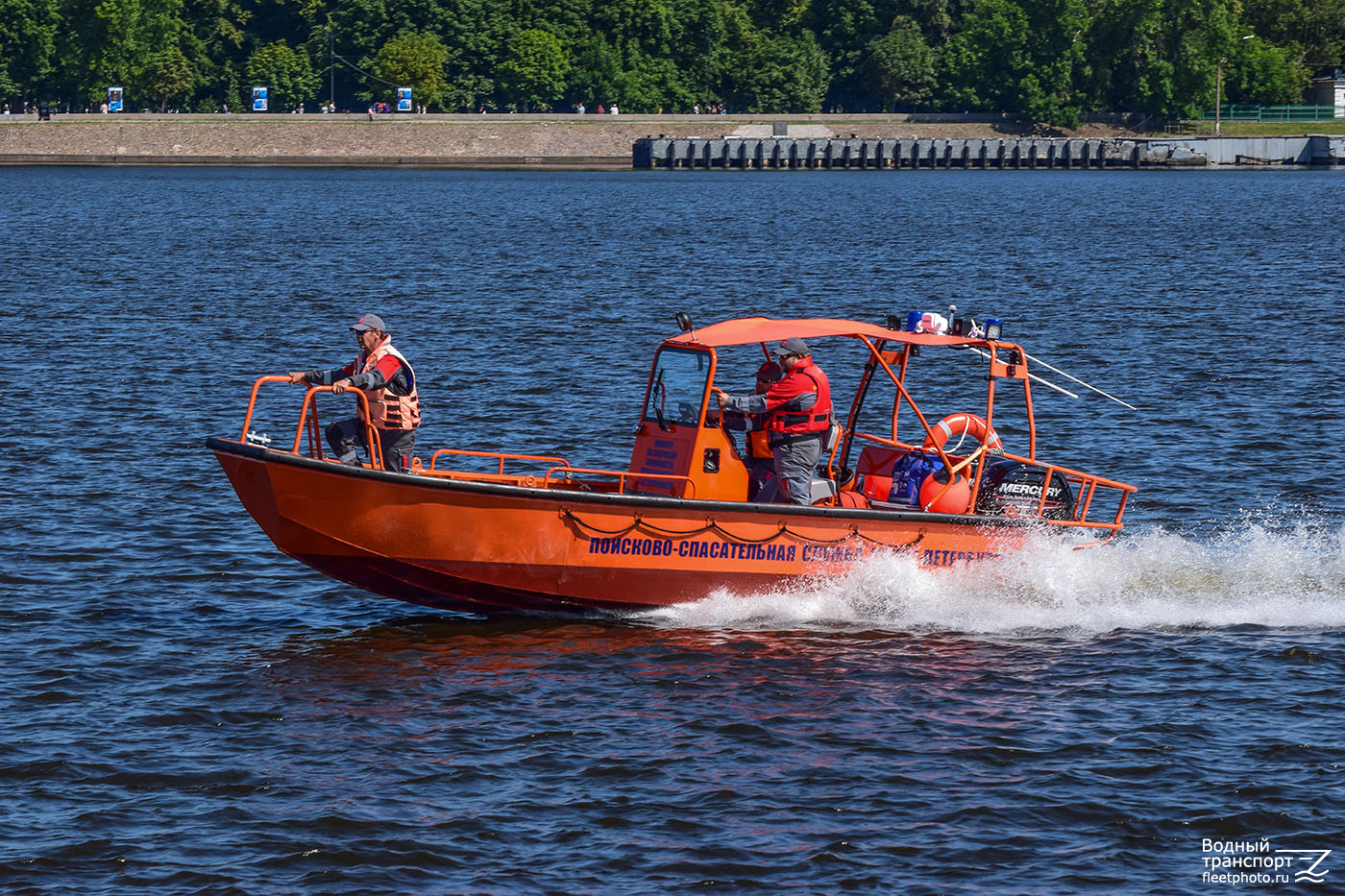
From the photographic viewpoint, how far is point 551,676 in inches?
562

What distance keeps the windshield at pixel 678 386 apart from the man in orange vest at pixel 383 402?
2181 millimetres

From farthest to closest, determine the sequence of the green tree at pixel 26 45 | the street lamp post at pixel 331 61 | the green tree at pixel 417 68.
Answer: the street lamp post at pixel 331 61
the green tree at pixel 26 45
the green tree at pixel 417 68

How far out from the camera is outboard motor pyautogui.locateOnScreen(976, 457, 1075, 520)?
15805mm

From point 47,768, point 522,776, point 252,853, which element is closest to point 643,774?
point 522,776

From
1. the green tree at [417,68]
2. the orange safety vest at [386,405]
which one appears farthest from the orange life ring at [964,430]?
the green tree at [417,68]

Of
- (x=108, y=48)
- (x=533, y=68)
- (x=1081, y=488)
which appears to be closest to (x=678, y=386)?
(x=1081, y=488)

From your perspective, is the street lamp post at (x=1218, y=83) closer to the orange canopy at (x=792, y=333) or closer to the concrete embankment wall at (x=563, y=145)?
the concrete embankment wall at (x=563, y=145)

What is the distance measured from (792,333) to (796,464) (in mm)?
1212

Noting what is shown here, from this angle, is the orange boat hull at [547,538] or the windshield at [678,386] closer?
the orange boat hull at [547,538]

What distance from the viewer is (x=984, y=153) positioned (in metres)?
130

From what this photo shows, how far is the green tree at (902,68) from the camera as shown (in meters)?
145

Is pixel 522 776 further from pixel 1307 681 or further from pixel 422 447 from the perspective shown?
pixel 422 447

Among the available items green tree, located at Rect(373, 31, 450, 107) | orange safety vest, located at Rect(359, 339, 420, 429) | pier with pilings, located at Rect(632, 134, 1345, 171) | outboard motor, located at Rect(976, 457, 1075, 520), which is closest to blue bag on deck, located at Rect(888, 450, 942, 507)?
outboard motor, located at Rect(976, 457, 1075, 520)

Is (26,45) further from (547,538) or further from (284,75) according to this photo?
(547,538)
